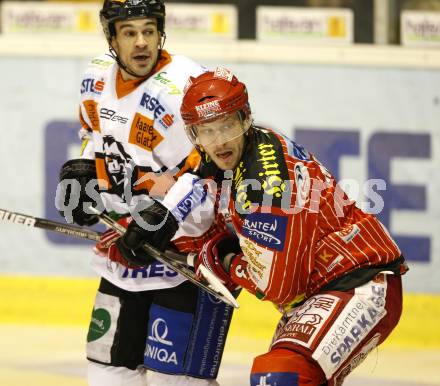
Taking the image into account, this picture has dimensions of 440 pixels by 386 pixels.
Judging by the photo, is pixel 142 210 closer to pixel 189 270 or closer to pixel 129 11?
pixel 189 270

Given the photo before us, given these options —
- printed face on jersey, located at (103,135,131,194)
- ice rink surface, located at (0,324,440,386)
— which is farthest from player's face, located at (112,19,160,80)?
ice rink surface, located at (0,324,440,386)

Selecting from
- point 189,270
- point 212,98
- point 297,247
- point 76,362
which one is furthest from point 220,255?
point 76,362

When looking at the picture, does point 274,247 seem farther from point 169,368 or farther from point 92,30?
point 92,30

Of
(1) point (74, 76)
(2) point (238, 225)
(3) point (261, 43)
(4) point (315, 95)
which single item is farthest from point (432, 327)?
(2) point (238, 225)

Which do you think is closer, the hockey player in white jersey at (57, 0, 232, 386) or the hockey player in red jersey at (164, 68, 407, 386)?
the hockey player in red jersey at (164, 68, 407, 386)

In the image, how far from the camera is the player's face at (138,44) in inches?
160

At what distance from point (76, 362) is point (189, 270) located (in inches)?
72.9

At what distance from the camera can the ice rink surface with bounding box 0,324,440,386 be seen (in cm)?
530

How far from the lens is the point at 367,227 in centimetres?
359

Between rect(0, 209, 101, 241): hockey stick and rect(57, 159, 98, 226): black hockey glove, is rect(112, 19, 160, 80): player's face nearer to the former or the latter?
rect(57, 159, 98, 226): black hockey glove

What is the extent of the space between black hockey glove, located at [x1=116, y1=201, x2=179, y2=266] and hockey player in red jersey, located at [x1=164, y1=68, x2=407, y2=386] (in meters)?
0.30

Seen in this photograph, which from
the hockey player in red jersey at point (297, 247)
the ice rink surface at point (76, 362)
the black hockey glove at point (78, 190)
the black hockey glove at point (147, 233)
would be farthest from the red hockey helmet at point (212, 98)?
the ice rink surface at point (76, 362)

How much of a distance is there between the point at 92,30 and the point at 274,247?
135 inches

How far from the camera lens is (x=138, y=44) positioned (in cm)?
405
